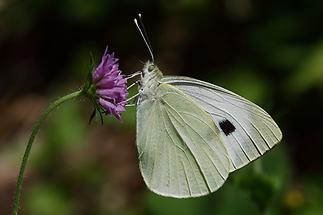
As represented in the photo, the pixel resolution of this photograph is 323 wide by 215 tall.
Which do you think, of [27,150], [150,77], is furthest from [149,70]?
[27,150]

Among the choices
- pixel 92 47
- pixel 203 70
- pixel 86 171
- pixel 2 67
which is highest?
pixel 2 67

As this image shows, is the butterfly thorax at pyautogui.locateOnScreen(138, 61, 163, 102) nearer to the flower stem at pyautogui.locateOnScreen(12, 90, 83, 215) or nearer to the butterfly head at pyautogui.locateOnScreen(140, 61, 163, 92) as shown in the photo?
the butterfly head at pyautogui.locateOnScreen(140, 61, 163, 92)

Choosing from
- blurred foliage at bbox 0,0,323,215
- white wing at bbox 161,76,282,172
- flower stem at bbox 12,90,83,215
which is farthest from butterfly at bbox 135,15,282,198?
flower stem at bbox 12,90,83,215

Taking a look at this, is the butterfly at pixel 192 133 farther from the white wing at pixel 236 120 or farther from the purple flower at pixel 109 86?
the purple flower at pixel 109 86

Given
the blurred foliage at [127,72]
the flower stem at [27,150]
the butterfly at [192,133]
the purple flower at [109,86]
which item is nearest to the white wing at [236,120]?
the butterfly at [192,133]

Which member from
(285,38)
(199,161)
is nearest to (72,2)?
(285,38)

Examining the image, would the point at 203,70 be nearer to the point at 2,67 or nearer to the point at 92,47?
the point at 92,47
